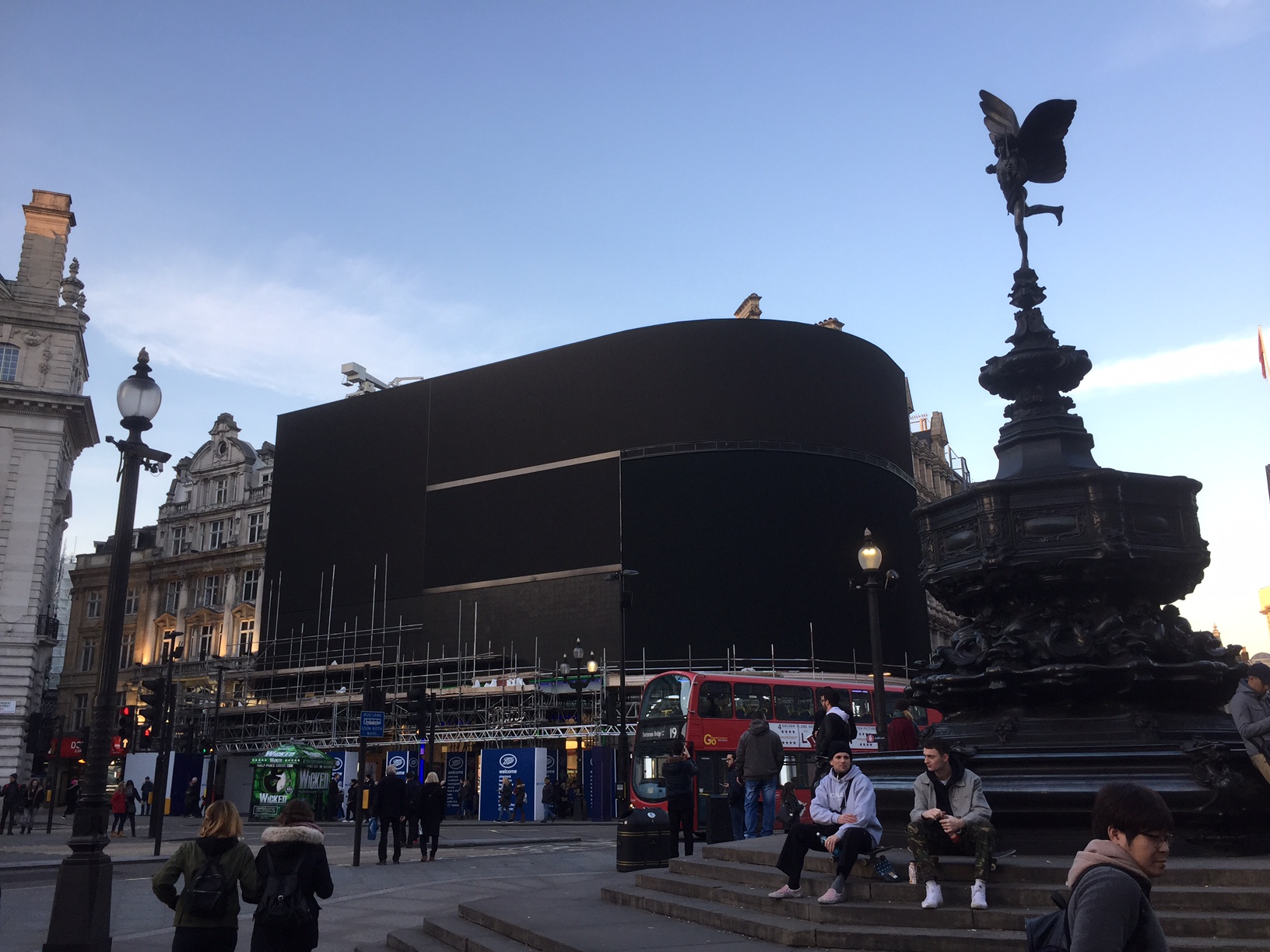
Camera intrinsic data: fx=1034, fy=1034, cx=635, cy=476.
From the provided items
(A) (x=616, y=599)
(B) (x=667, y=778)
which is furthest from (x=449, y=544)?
(B) (x=667, y=778)

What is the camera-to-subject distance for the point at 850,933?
6.62 meters

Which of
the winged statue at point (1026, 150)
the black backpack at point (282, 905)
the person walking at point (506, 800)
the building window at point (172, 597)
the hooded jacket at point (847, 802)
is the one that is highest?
the building window at point (172, 597)

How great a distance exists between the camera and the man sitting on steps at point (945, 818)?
6691 millimetres

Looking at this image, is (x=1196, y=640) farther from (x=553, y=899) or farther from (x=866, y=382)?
(x=866, y=382)

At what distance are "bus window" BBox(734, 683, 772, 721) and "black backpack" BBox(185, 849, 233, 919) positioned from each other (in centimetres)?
2141

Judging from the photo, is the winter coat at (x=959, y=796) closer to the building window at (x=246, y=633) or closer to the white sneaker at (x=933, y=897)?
the white sneaker at (x=933, y=897)

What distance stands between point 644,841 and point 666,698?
43.0 ft

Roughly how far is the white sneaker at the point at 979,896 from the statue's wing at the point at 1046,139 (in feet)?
23.0

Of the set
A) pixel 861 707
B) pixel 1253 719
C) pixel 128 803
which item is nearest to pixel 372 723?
pixel 128 803

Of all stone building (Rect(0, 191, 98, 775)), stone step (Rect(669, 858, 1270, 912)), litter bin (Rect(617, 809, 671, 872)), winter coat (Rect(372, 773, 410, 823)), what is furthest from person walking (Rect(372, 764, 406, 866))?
stone building (Rect(0, 191, 98, 775))

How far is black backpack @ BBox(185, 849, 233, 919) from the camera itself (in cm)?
516

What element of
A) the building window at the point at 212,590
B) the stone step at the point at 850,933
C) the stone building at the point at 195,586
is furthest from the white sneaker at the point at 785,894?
the building window at the point at 212,590

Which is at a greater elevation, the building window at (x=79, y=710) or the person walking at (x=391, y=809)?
the building window at (x=79, y=710)

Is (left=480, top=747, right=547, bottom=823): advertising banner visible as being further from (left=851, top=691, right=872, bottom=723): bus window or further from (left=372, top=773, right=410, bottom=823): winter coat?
(left=372, top=773, right=410, bottom=823): winter coat
